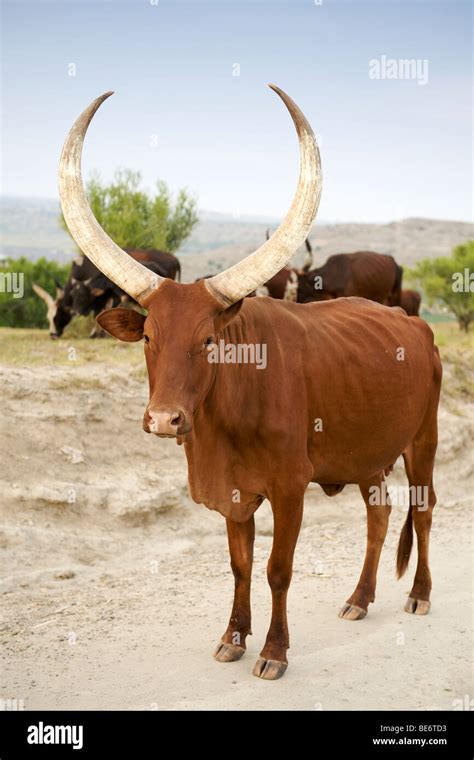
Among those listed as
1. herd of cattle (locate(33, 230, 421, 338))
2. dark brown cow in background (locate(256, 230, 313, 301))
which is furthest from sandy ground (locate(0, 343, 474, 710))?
dark brown cow in background (locate(256, 230, 313, 301))

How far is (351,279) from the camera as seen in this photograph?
18.6m

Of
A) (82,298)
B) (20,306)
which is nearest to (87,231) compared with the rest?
(82,298)

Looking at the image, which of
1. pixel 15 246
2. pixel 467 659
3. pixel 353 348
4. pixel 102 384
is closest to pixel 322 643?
pixel 467 659

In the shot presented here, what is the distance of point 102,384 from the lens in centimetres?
1102

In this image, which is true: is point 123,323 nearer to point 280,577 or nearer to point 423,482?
point 280,577

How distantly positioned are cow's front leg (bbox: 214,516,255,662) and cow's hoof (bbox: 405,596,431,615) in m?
1.43

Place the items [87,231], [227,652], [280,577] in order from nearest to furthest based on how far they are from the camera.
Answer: [87,231]
[280,577]
[227,652]

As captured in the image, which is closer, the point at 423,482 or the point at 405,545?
the point at 423,482

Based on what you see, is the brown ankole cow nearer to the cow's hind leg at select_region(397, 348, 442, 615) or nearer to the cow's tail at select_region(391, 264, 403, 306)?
the cow's hind leg at select_region(397, 348, 442, 615)

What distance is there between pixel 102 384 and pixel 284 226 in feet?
20.6

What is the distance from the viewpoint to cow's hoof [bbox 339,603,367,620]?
6805 mm

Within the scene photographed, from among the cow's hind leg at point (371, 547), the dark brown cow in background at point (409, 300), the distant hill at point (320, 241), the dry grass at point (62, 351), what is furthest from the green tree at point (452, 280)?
the cow's hind leg at point (371, 547)

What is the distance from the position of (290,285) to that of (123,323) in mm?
12962

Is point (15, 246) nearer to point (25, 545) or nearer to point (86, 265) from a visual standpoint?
point (86, 265)
